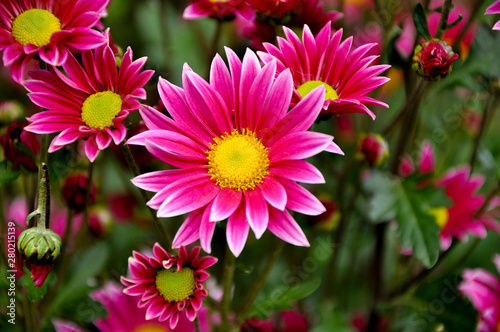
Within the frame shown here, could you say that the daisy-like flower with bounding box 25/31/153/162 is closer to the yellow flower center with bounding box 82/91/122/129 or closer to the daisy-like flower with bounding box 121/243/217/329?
the yellow flower center with bounding box 82/91/122/129

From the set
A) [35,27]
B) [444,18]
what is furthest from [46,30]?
[444,18]

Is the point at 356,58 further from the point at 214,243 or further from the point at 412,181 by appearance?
the point at 214,243

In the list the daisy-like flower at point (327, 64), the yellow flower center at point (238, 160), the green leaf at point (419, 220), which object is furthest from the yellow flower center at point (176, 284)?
the green leaf at point (419, 220)

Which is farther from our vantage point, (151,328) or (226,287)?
(151,328)

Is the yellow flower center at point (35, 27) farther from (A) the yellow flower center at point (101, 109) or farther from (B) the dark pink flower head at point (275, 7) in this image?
(B) the dark pink flower head at point (275, 7)

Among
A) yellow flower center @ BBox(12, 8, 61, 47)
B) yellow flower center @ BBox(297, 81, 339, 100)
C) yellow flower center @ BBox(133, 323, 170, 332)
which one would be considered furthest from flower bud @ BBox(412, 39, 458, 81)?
yellow flower center @ BBox(133, 323, 170, 332)

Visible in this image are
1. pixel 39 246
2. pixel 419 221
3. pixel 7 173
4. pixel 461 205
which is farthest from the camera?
pixel 461 205

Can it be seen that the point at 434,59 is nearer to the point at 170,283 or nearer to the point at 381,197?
the point at 381,197

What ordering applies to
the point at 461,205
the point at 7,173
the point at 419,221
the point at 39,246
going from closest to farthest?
the point at 39,246 → the point at 7,173 → the point at 419,221 → the point at 461,205
